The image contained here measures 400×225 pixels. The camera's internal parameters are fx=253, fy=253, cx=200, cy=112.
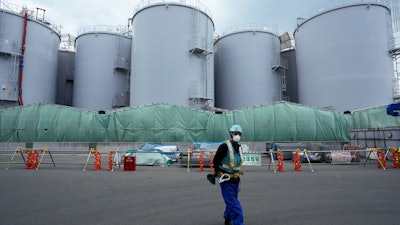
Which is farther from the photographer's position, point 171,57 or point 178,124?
point 171,57

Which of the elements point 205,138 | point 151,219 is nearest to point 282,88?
point 205,138

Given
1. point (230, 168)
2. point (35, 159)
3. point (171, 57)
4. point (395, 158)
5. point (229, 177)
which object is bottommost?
point (35, 159)

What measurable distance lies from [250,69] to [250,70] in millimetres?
130

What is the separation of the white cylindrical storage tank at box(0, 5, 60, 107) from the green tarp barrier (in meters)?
6.62

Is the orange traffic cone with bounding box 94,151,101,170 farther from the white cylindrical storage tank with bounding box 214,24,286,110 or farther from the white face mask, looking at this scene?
the white cylindrical storage tank with bounding box 214,24,286,110

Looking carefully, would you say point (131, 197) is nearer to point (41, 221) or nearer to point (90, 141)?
point (41, 221)

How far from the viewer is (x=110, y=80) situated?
3362 centimetres

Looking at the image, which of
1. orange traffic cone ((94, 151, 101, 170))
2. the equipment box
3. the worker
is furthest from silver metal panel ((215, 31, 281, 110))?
the worker

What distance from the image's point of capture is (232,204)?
4.11 metres

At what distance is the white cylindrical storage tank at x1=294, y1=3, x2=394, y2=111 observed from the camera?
2638cm

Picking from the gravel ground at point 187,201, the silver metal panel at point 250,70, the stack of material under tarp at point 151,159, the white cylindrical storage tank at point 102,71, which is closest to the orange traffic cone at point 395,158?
the gravel ground at point 187,201

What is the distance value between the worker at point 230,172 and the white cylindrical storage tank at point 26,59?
31321 mm

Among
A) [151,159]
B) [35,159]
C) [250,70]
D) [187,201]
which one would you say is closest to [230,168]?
[187,201]

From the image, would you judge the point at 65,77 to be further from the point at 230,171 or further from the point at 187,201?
the point at 230,171
